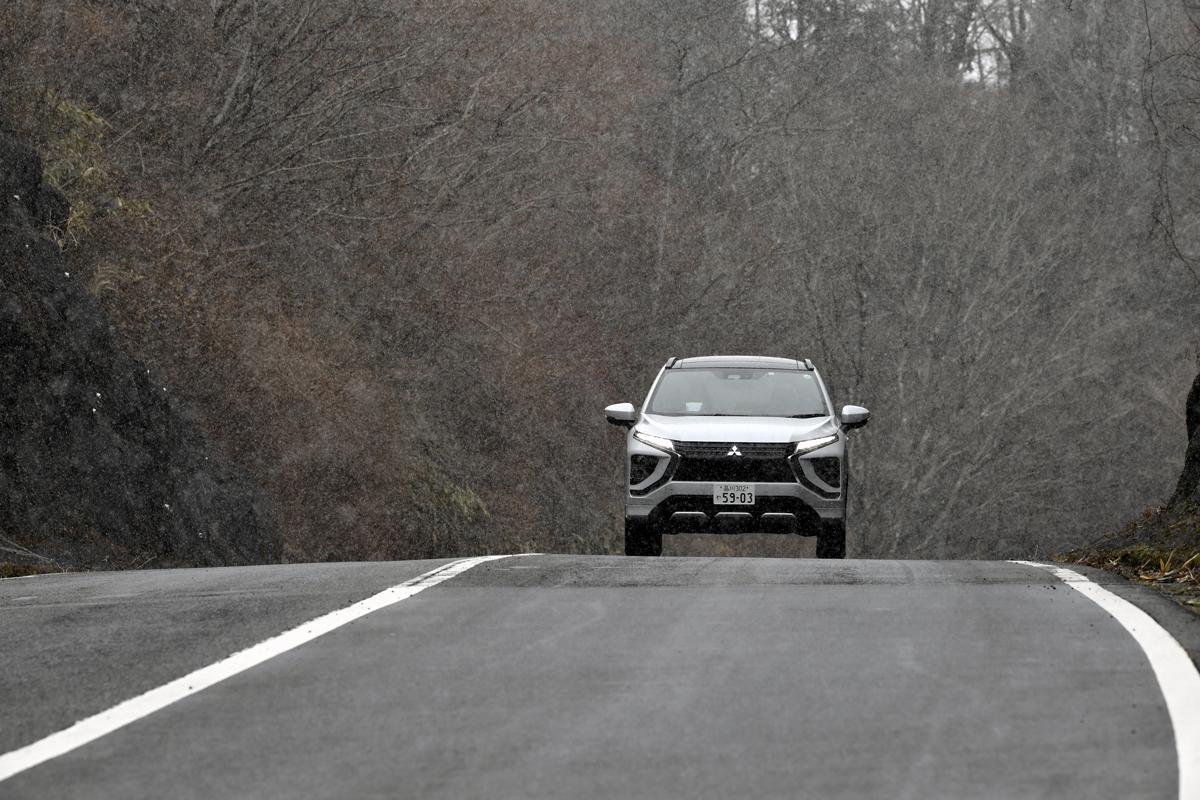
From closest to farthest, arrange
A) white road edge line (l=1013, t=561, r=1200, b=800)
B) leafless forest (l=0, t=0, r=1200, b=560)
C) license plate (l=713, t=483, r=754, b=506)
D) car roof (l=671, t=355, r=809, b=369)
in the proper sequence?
white road edge line (l=1013, t=561, r=1200, b=800) < license plate (l=713, t=483, r=754, b=506) < car roof (l=671, t=355, r=809, b=369) < leafless forest (l=0, t=0, r=1200, b=560)

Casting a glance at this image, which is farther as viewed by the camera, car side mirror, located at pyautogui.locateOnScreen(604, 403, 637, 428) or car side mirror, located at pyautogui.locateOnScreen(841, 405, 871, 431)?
car side mirror, located at pyautogui.locateOnScreen(841, 405, 871, 431)

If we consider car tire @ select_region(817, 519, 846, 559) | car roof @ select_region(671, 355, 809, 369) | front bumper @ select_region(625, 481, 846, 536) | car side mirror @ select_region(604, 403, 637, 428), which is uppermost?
car roof @ select_region(671, 355, 809, 369)

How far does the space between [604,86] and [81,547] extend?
22.3 meters

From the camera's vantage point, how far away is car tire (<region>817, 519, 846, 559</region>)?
16.3 meters

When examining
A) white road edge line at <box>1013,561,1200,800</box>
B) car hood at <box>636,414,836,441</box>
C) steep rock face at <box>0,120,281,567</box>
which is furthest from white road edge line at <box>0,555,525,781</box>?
steep rock face at <box>0,120,281,567</box>

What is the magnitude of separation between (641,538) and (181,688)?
9.11 metres

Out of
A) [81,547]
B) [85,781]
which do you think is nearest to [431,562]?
[81,547]

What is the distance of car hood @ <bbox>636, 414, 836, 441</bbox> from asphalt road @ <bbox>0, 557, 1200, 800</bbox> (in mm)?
4411

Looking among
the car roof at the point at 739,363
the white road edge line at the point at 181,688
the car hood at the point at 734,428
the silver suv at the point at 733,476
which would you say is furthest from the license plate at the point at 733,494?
the white road edge line at the point at 181,688

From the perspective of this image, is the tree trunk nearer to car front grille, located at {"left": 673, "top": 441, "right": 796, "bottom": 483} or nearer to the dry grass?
the dry grass

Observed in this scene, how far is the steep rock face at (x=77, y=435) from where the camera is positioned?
1855cm

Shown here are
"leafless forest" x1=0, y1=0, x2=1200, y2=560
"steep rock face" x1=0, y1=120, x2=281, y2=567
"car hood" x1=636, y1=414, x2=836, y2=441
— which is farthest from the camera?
"leafless forest" x1=0, y1=0, x2=1200, y2=560

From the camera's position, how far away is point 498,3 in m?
36.0

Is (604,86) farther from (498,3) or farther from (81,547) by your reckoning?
(81,547)
